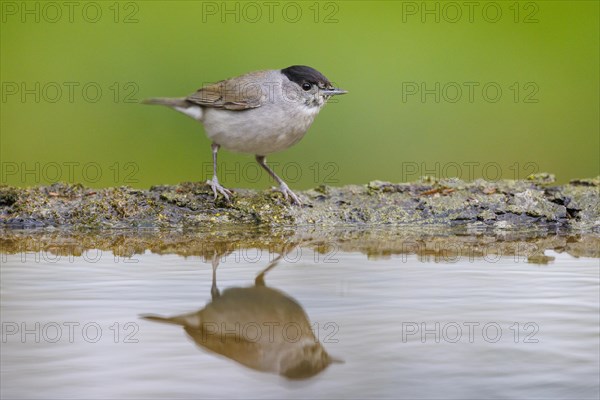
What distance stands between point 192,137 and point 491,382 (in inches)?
318

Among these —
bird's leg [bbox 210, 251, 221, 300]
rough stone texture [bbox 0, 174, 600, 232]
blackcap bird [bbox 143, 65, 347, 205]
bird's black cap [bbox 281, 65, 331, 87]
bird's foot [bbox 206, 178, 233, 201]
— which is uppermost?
bird's black cap [bbox 281, 65, 331, 87]

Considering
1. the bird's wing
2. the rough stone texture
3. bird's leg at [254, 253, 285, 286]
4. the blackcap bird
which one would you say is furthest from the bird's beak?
bird's leg at [254, 253, 285, 286]

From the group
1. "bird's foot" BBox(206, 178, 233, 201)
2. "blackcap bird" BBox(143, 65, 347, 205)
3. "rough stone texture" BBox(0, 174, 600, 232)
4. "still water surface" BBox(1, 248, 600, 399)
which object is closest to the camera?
"still water surface" BBox(1, 248, 600, 399)

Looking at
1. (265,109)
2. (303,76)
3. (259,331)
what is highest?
(303,76)

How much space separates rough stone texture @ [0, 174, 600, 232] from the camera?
15.2 feet

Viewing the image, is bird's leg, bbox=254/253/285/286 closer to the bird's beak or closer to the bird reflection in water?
the bird reflection in water

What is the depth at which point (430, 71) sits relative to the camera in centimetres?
977

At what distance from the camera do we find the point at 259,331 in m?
2.24

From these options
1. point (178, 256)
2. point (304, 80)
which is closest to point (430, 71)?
point (304, 80)

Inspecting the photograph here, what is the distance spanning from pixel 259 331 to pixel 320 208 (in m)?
2.69

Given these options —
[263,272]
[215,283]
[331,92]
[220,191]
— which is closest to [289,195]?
[220,191]

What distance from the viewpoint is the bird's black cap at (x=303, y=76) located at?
5734 mm

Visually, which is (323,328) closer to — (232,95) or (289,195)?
(289,195)

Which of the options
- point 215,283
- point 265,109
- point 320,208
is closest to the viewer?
point 215,283
